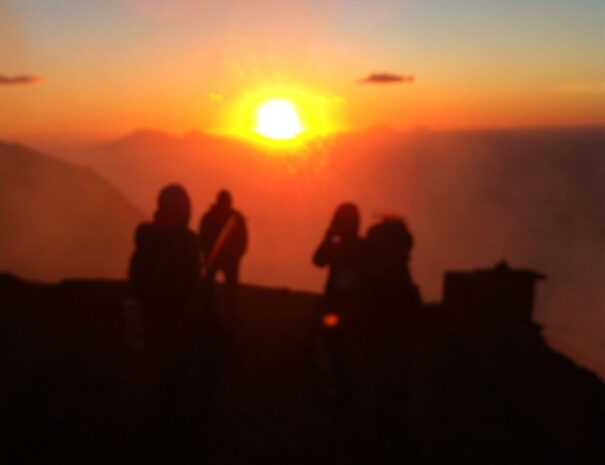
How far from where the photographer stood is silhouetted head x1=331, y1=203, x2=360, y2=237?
694 centimetres

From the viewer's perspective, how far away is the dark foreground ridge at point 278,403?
5.57 m

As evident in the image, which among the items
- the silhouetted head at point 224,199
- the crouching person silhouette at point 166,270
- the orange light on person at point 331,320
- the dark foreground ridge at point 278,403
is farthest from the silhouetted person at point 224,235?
the crouching person silhouette at point 166,270

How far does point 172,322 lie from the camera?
5.82m

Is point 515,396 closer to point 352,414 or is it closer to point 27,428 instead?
point 352,414

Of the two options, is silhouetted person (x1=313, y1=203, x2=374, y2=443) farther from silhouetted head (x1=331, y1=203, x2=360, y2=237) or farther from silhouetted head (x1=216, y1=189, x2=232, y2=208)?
silhouetted head (x1=216, y1=189, x2=232, y2=208)

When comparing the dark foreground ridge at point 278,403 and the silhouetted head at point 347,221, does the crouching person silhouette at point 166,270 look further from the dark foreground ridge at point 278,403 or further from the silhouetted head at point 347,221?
the silhouetted head at point 347,221

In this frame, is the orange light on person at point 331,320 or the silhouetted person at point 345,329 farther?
the orange light on person at point 331,320

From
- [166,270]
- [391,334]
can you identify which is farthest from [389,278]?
[166,270]

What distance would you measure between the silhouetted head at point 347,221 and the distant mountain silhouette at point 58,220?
108 m

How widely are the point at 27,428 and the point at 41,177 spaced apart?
148 meters

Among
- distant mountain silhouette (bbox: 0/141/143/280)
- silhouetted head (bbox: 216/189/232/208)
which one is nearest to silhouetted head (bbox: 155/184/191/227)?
silhouetted head (bbox: 216/189/232/208)

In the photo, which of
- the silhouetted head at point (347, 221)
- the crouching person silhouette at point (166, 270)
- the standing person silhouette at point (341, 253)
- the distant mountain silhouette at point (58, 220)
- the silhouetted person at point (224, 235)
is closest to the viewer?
the crouching person silhouette at point (166, 270)

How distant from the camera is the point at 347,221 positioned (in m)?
6.93

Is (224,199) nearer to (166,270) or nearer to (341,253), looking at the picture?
(341,253)
